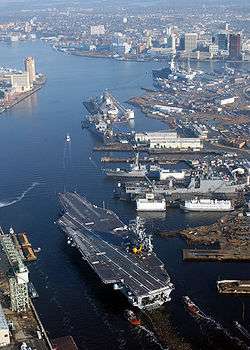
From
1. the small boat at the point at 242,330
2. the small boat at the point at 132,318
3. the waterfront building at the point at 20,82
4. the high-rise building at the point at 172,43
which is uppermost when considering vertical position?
the high-rise building at the point at 172,43

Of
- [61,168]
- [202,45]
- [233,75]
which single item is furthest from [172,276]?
[202,45]

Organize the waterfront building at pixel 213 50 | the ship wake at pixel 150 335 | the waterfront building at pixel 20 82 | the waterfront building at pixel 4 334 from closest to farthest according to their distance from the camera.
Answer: the waterfront building at pixel 4 334, the ship wake at pixel 150 335, the waterfront building at pixel 20 82, the waterfront building at pixel 213 50

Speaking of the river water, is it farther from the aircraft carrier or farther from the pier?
the aircraft carrier

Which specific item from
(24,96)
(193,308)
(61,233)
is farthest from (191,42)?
(193,308)

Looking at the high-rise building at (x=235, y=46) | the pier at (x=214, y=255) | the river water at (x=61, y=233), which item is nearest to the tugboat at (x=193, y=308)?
the river water at (x=61, y=233)

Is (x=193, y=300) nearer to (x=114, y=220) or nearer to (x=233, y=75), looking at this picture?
(x=114, y=220)

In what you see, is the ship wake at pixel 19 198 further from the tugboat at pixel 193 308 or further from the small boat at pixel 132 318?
the tugboat at pixel 193 308
